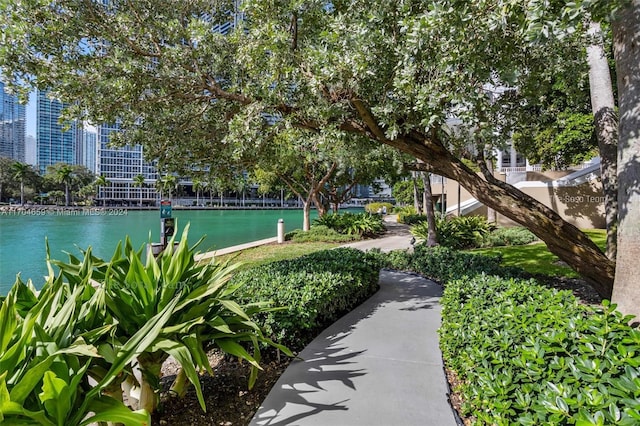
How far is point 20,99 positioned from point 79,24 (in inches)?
57.8

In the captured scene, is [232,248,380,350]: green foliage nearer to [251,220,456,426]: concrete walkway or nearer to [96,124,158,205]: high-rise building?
[251,220,456,426]: concrete walkway

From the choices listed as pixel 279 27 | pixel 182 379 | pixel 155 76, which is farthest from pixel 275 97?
A: pixel 182 379

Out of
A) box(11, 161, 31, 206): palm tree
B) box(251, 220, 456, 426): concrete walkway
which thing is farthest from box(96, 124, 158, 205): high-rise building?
box(251, 220, 456, 426): concrete walkway

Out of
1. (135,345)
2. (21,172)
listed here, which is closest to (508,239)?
(135,345)

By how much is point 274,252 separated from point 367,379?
10.1m

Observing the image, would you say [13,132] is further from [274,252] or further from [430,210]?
[430,210]

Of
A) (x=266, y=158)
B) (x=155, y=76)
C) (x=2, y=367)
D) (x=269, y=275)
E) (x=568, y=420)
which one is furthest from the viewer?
(x=266, y=158)

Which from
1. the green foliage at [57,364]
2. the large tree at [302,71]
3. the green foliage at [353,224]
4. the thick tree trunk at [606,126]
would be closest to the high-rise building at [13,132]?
the green foliage at [353,224]

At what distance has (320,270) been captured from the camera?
526 cm

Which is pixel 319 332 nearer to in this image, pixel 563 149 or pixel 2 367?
pixel 2 367

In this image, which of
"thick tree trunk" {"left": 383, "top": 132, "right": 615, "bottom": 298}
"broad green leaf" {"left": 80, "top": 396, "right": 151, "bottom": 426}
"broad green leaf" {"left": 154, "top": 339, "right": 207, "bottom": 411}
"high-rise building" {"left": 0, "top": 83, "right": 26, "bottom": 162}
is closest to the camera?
"broad green leaf" {"left": 80, "top": 396, "right": 151, "bottom": 426}

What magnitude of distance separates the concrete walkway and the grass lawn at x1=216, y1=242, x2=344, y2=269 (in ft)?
22.5

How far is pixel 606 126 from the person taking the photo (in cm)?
542

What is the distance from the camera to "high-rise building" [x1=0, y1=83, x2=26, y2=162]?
83312 mm
